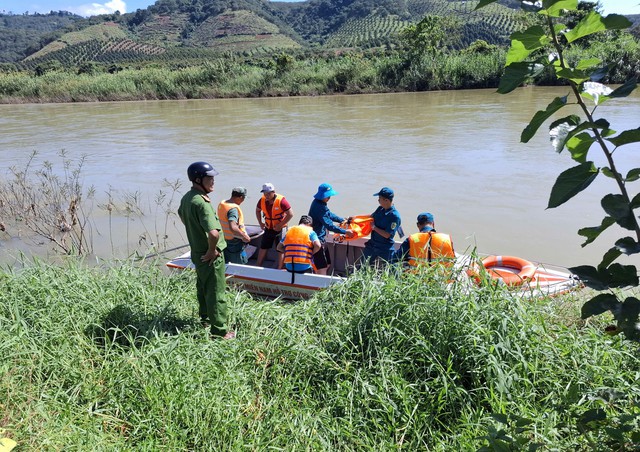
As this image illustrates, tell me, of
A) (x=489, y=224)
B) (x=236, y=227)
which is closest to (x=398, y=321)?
(x=236, y=227)

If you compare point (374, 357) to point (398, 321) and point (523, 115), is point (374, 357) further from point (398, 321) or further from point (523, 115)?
point (523, 115)

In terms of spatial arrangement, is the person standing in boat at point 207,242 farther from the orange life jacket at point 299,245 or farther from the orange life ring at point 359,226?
the orange life ring at point 359,226

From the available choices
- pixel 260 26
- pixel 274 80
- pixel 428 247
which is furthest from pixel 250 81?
pixel 260 26

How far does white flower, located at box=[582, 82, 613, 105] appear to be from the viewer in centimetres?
109

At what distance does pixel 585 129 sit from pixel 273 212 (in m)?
4.80

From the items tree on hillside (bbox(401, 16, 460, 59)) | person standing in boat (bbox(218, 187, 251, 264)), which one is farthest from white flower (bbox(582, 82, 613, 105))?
tree on hillside (bbox(401, 16, 460, 59))

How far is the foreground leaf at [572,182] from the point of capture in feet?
3.32

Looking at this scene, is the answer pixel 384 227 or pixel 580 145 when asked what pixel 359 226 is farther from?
pixel 580 145

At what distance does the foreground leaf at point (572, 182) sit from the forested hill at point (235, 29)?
7570 cm

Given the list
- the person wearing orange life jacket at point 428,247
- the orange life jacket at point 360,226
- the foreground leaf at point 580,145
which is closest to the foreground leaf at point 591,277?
the foreground leaf at point 580,145

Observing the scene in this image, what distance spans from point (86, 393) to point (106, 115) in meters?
23.4

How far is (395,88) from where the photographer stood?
96.1 ft

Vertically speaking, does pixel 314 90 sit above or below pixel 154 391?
→ above

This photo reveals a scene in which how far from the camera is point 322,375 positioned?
3176mm
